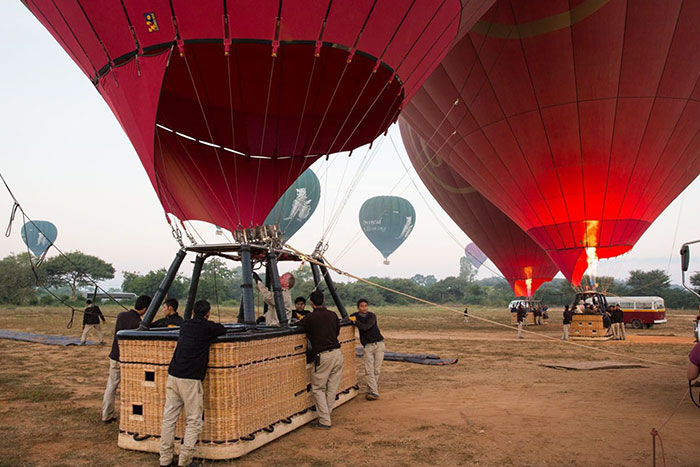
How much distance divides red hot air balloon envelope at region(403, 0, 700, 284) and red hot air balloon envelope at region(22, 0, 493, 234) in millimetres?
4734

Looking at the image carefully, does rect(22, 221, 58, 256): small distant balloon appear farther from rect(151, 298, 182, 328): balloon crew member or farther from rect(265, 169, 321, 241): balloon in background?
rect(151, 298, 182, 328): balloon crew member

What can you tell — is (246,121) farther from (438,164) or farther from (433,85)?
(438,164)

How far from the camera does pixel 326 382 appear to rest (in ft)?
18.7

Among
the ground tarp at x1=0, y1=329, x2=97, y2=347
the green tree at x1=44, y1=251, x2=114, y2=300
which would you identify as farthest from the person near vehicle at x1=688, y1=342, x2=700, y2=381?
the green tree at x1=44, y1=251, x2=114, y2=300

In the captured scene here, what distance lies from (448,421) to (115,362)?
3.73m

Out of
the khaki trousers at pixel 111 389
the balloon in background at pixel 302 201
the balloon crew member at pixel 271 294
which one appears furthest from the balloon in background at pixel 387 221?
the khaki trousers at pixel 111 389

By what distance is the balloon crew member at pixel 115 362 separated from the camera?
5.53m

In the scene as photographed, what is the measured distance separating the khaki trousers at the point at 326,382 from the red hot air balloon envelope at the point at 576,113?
34.7ft

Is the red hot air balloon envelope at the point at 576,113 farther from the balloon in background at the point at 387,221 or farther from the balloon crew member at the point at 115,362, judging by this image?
the balloon in background at the point at 387,221

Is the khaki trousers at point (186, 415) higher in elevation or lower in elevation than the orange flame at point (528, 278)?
lower

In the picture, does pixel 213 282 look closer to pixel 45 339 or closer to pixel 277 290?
pixel 45 339

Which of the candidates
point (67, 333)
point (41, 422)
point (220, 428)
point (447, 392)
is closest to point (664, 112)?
point (447, 392)

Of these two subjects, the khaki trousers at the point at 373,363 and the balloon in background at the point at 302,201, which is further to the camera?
the balloon in background at the point at 302,201

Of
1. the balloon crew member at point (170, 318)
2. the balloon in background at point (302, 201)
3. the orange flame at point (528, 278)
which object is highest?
the balloon in background at point (302, 201)
